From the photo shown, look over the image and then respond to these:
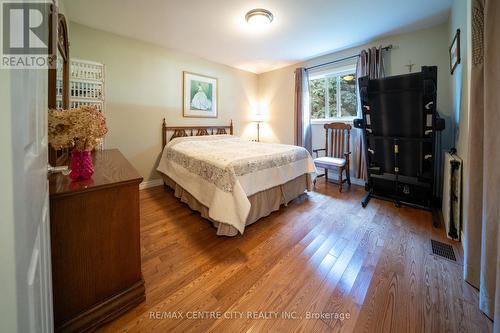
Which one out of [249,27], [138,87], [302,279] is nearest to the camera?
[302,279]

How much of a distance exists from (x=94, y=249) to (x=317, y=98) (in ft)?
14.2

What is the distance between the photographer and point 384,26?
9.29 ft

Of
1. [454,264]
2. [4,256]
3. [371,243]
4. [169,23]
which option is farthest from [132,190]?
[169,23]

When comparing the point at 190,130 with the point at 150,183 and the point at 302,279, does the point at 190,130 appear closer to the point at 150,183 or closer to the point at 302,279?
the point at 150,183

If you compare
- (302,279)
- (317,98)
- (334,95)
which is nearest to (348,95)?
(334,95)

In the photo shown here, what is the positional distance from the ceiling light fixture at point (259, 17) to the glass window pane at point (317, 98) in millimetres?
2002

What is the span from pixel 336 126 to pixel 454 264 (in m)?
2.60

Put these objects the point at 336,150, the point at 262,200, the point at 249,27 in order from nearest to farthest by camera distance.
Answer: the point at 262,200
the point at 249,27
the point at 336,150

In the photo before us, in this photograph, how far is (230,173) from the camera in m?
1.93

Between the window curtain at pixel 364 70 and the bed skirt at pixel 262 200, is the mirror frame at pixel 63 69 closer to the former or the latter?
the bed skirt at pixel 262 200

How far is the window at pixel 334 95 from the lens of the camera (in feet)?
12.4

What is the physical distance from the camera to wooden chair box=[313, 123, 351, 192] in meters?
3.42

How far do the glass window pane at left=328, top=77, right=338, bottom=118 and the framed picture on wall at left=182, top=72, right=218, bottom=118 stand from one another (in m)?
2.30

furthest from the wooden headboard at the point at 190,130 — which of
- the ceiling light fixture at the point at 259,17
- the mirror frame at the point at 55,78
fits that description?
the ceiling light fixture at the point at 259,17
